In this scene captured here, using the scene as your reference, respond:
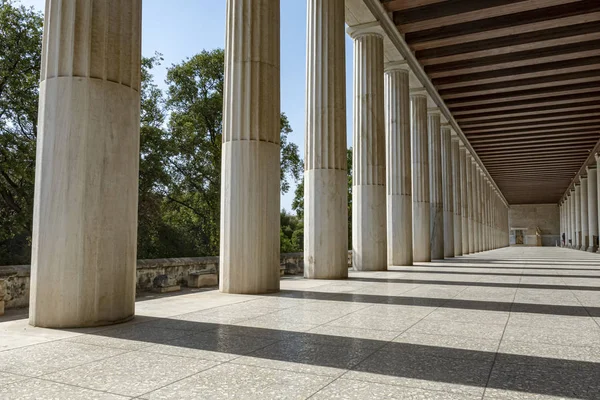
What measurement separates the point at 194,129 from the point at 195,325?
3266 centimetres

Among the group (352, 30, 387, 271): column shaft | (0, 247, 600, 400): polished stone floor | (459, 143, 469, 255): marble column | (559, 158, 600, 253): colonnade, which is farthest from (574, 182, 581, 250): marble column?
(0, 247, 600, 400): polished stone floor

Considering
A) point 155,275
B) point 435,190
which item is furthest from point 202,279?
point 435,190

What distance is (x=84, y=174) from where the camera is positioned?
24.7 feet

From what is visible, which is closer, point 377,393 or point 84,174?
point 377,393

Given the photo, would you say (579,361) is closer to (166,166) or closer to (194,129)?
(166,166)

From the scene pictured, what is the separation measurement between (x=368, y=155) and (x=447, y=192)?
20.0 meters

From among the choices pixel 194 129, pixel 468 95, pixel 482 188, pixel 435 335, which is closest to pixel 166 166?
pixel 194 129

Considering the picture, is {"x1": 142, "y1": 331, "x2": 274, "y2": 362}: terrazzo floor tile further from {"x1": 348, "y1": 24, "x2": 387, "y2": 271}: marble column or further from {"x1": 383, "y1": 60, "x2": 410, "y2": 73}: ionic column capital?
{"x1": 383, "y1": 60, "x2": 410, "y2": 73}: ionic column capital

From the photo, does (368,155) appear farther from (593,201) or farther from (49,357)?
(593,201)

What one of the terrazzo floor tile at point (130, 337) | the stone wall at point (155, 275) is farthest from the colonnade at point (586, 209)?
the terrazzo floor tile at point (130, 337)

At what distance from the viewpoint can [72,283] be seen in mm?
7348

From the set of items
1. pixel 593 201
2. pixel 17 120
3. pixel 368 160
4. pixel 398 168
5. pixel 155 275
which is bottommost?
pixel 155 275

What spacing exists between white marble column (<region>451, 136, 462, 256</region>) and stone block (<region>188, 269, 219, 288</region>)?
100ft

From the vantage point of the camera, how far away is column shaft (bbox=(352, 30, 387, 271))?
21.0 meters
